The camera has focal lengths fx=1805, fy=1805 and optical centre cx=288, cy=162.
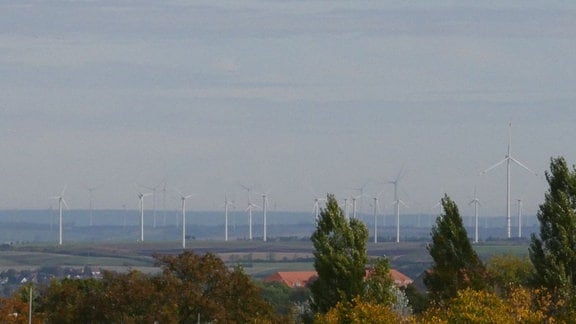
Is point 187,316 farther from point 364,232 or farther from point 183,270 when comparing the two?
point 364,232

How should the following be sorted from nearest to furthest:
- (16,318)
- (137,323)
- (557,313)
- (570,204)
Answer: (557,313), (570,204), (137,323), (16,318)

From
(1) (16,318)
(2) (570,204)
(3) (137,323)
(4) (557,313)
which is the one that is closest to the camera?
(4) (557,313)

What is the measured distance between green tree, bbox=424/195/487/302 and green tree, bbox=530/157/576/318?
299 centimetres

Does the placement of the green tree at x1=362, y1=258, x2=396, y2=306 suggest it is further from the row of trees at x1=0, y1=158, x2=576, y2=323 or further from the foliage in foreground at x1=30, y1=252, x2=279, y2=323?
the foliage in foreground at x1=30, y1=252, x2=279, y2=323

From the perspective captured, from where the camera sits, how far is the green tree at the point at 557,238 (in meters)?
83.2

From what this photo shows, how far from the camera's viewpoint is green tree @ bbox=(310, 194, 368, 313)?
84688mm

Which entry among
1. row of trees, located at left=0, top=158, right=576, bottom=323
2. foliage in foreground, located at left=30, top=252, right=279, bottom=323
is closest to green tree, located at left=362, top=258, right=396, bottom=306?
row of trees, located at left=0, top=158, right=576, bottom=323

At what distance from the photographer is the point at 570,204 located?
8462cm

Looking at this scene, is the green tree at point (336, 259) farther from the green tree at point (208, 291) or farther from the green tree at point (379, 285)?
the green tree at point (208, 291)

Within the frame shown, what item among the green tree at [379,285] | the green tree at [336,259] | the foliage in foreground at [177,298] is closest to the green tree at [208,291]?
the foliage in foreground at [177,298]

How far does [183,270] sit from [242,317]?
4159mm

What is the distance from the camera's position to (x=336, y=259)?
279 feet

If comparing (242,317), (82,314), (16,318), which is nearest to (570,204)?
(242,317)

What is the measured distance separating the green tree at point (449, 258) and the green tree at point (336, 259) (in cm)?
340
